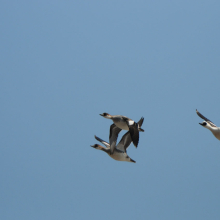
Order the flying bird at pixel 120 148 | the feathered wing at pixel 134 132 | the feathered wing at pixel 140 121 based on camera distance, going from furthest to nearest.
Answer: the flying bird at pixel 120 148 < the feathered wing at pixel 140 121 < the feathered wing at pixel 134 132

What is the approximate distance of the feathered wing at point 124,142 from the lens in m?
10.0

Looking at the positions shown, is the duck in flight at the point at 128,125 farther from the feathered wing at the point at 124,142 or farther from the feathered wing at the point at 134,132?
the feathered wing at the point at 124,142

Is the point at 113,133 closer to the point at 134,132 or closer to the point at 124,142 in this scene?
the point at 124,142

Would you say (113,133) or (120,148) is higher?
(113,133)

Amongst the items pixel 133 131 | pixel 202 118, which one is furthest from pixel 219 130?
pixel 133 131

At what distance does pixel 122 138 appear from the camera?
1006cm

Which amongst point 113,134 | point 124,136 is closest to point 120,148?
point 124,136

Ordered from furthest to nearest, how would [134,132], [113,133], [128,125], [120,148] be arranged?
[120,148]
[113,133]
[128,125]
[134,132]

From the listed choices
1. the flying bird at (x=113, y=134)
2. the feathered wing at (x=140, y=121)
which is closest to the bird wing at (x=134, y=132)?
the feathered wing at (x=140, y=121)

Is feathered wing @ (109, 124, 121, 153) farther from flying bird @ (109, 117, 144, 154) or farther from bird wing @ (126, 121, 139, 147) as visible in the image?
bird wing @ (126, 121, 139, 147)

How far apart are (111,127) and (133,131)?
4.25 ft

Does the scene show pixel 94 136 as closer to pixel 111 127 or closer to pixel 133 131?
pixel 111 127

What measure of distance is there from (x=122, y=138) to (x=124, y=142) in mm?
105

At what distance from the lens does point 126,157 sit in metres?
9.59
